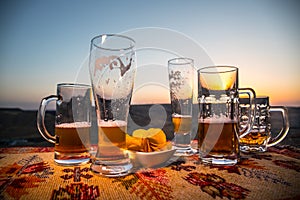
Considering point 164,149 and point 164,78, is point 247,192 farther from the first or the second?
point 164,78

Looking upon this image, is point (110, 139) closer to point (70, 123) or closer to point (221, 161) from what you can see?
point (70, 123)

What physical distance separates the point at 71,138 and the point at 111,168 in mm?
200

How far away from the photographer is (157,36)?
1.35 meters

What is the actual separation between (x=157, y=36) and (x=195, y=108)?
59 cm

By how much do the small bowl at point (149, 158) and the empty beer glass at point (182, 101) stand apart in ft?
0.75

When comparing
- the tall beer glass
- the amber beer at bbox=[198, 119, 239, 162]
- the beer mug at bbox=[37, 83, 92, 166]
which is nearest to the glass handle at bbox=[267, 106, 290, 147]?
the amber beer at bbox=[198, 119, 239, 162]

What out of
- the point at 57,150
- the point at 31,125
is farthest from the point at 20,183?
the point at 31,125

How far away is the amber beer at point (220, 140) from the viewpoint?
0.78 meters

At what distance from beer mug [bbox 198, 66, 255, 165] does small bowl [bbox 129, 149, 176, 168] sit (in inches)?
6.1

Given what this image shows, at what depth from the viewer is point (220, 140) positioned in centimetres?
78

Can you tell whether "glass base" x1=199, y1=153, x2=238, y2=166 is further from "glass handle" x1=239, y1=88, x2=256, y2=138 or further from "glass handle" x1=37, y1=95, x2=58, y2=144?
"glass handle" x1=37, y1=95, x2=58, y2=144

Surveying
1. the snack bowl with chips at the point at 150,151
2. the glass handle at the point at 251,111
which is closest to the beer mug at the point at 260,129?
the glass handle at the point at 251,111

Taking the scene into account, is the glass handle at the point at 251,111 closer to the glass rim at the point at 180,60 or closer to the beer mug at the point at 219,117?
the beer mug at the point at 219,117

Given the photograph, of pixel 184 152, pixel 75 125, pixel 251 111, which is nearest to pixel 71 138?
pixel 75 125
